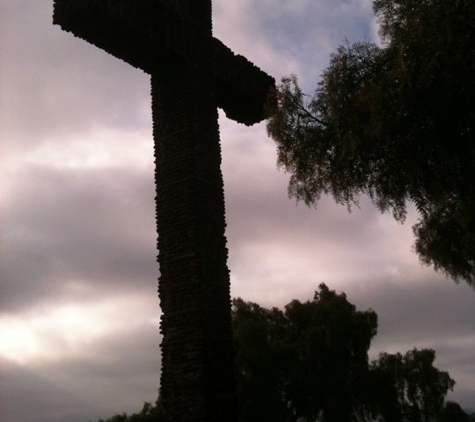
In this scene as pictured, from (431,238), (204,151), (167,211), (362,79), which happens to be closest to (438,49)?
(362,79)

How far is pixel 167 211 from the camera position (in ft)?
27.8

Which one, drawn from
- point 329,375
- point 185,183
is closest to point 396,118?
point 185,183

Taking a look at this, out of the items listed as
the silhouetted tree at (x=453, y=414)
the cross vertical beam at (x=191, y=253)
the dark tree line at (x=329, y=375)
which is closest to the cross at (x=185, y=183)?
the cross vertical beam at (x=191, y=253)

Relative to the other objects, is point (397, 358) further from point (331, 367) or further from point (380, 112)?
point (380, 112)

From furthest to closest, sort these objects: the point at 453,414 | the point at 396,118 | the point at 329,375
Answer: the point at 329,375
the point at 453,414
the point at 396,118

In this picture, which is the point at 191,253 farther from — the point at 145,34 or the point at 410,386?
the point at 410,386

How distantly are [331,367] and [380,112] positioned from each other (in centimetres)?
1590

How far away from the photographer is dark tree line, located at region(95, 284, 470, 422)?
68.9ft

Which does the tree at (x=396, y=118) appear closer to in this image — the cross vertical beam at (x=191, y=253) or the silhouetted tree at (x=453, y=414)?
the cross vertical beam at (x=191, y=253)

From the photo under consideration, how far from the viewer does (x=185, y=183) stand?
841cm

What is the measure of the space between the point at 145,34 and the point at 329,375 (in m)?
16.3

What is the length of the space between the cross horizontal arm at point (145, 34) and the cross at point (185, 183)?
1 centimetres

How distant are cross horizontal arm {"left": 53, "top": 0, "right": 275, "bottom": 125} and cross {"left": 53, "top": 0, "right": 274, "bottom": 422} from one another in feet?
0.05

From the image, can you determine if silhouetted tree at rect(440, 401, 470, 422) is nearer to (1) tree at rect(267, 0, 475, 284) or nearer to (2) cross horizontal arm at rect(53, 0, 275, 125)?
(1) tree at rect(267, 0, 475, 284)
